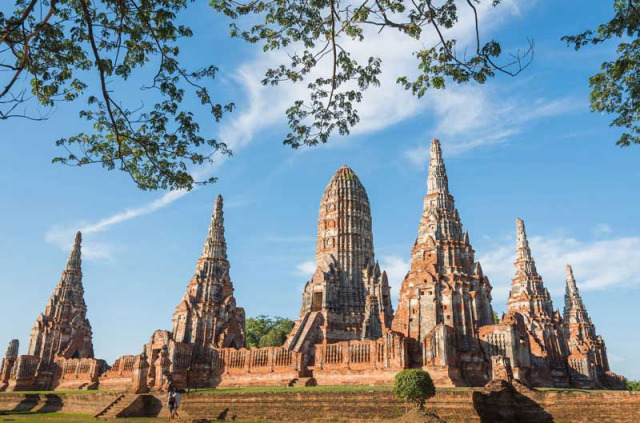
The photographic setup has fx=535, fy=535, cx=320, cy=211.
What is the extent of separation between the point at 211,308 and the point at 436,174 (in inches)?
759

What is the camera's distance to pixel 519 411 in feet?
60.6

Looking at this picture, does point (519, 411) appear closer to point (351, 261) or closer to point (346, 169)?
point (351, 261)

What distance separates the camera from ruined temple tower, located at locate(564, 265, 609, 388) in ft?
132

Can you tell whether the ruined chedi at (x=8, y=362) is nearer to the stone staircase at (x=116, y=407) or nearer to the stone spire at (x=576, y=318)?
the stone staircase at (x=116, y=407)

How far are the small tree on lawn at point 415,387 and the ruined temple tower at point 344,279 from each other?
53.9ft

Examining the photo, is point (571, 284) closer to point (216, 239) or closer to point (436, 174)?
point (436, 174)

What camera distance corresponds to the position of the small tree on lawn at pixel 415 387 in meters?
17.4

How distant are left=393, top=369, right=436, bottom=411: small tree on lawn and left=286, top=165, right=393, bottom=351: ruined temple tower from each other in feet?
53.9

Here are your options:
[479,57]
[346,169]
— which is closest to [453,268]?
[346,169]

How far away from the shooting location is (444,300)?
29.7 m

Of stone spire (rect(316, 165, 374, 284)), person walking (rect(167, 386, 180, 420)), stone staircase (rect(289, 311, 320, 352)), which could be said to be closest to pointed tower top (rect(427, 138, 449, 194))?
stone spire (rect(316, 165, 374, 284))

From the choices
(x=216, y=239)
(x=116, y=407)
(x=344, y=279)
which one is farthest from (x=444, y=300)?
(x=216, y=239)

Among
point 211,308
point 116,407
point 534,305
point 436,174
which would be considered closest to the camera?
point 116,407

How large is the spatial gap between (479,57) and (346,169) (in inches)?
1421
